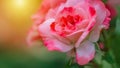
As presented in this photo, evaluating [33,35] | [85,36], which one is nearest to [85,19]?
[85,36]

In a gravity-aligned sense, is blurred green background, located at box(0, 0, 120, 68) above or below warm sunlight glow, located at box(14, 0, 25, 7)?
below

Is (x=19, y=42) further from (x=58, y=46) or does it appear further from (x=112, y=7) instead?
(x=112, y=7)

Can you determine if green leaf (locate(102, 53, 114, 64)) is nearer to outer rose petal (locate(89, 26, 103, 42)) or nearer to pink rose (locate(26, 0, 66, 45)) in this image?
outer rose petal (locate(89, 26, 103, 42))

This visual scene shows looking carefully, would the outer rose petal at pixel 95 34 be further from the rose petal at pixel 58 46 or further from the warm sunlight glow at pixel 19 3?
the warm sunlight glow at pixel 19 3

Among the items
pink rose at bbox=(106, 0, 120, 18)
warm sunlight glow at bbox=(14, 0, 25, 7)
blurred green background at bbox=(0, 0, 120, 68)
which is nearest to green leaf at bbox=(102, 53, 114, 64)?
blurred green background at bbox=(0, 0, 120, 68)

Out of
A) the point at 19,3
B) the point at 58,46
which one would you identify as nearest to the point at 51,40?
the point at 58,46

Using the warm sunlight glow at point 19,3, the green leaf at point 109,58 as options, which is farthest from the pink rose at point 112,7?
the warm sunlight glow at point 19,3
